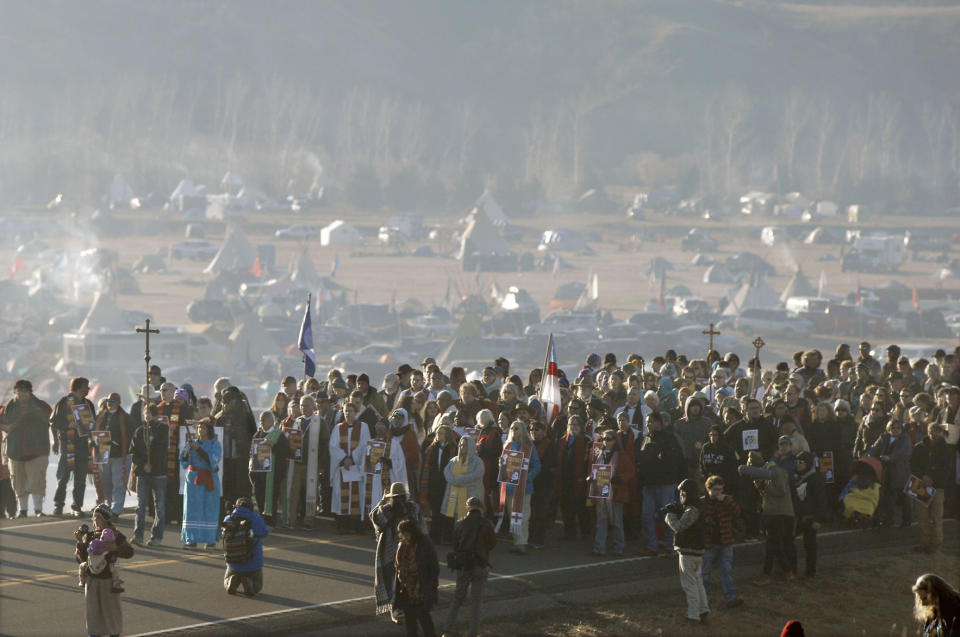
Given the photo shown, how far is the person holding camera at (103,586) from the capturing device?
1159 centimetres

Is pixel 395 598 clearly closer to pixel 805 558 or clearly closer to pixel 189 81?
pixel 805 558

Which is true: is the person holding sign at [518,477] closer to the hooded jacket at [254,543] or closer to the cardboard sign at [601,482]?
the cardboard sign at [601,482]

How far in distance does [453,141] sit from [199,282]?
70364 mm

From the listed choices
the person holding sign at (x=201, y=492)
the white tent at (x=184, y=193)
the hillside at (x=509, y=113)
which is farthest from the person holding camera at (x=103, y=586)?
the hillside at (x=509, y=113)

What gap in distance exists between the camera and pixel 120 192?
153000 millimetres

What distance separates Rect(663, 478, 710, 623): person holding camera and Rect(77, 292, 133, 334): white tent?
310ft

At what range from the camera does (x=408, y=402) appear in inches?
699

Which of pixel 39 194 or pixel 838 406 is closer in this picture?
pixel 838 406

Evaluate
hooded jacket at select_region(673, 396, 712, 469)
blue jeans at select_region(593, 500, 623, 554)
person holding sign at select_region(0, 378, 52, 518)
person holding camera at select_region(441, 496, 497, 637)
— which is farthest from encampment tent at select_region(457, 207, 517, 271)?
person holding camera at select_region(441, 496, 497, 637)

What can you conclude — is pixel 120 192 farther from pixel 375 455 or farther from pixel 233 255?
pixel 375 455

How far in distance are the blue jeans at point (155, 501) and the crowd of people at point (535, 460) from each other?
2cm

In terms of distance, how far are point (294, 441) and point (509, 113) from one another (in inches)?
6916

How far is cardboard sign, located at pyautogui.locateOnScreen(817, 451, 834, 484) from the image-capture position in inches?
655

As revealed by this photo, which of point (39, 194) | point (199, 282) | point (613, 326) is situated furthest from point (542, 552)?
point (39, 194)
